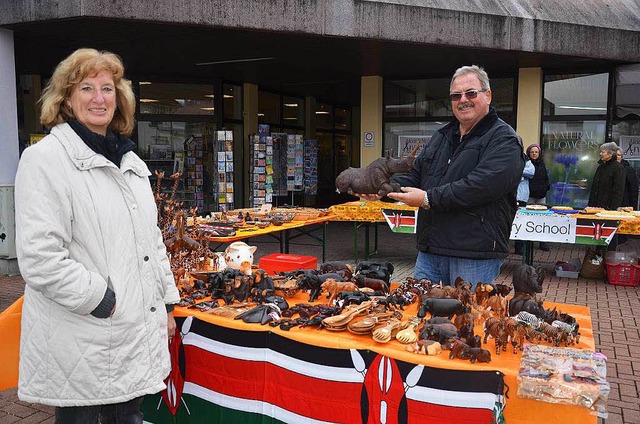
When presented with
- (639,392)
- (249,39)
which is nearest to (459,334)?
(639,392)

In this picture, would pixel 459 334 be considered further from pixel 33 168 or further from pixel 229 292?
pixel 33 168

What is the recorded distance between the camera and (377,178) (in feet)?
8.93

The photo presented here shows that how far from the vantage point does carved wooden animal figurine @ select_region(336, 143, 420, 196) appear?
2711 millimetres

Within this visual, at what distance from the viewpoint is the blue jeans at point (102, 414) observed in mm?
1946

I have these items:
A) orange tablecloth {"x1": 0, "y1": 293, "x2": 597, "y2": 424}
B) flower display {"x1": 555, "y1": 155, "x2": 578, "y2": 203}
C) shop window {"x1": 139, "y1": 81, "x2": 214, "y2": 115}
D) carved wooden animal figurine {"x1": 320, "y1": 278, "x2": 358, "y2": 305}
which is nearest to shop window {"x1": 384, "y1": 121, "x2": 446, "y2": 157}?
flower display {"x1": 555, "y1": 155, "x2": 578, "y2": 203}

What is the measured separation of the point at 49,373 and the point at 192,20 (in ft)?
19.3

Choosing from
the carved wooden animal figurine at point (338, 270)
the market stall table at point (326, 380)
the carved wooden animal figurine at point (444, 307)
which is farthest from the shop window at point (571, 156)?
the carved wooden animal figurine at point (444, 307)

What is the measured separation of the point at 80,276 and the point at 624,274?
23.7ft

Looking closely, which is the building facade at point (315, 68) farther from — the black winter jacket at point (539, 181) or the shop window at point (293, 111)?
the black winter jacket at point (539, 181)

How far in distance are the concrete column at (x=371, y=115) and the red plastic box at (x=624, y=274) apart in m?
5.55

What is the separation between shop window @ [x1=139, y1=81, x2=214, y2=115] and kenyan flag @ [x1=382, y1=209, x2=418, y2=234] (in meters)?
5.54

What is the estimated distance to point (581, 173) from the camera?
10.8m

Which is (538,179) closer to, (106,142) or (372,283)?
(372,283)

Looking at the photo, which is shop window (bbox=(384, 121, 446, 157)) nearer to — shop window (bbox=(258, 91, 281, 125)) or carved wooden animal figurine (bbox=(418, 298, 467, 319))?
shop window (bbox=(258, 91, 281, 125))
